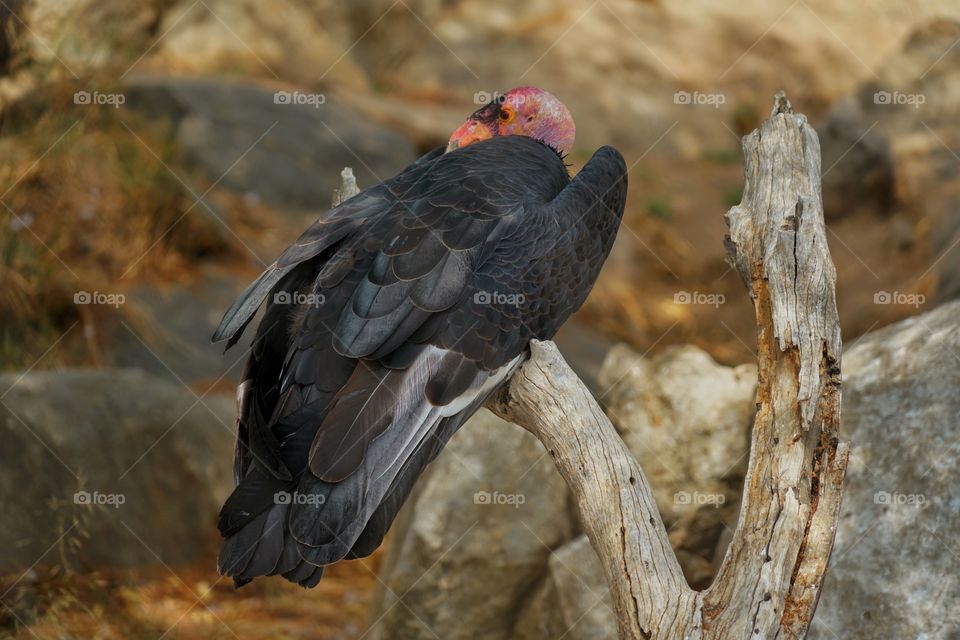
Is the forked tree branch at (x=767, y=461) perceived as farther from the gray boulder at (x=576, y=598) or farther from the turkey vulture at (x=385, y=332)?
the gray boulder at (x=576, y=598)

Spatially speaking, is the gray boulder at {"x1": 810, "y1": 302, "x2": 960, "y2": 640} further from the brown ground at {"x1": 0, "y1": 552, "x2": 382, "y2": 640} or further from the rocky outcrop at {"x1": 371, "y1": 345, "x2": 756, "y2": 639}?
the brown ground at {"x1": 0, "y1": 552, "x2": 382, "y2": 640}

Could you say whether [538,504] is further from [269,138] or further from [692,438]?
[269,138]

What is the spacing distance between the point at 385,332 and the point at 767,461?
1230 mm

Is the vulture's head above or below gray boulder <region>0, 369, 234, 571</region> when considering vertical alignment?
above

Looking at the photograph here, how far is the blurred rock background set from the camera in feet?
15.7

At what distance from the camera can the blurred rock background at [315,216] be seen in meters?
4.78

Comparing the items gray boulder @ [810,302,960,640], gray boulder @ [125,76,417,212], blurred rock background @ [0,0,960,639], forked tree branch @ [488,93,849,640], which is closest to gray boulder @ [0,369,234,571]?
blurred rock background @ [0,0,960,639]

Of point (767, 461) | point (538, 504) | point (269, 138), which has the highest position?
point (269, 138)

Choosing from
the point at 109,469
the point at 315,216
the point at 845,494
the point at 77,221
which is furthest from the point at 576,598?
the point at 315,216

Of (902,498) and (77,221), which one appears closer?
(902,498)

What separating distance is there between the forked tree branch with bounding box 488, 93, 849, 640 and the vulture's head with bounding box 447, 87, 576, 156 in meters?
1.61

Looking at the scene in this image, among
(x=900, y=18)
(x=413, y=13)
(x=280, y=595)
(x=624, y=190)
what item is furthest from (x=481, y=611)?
(x=900, y=18)

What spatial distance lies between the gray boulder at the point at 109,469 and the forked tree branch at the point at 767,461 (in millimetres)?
2984

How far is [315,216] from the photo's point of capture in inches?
395
